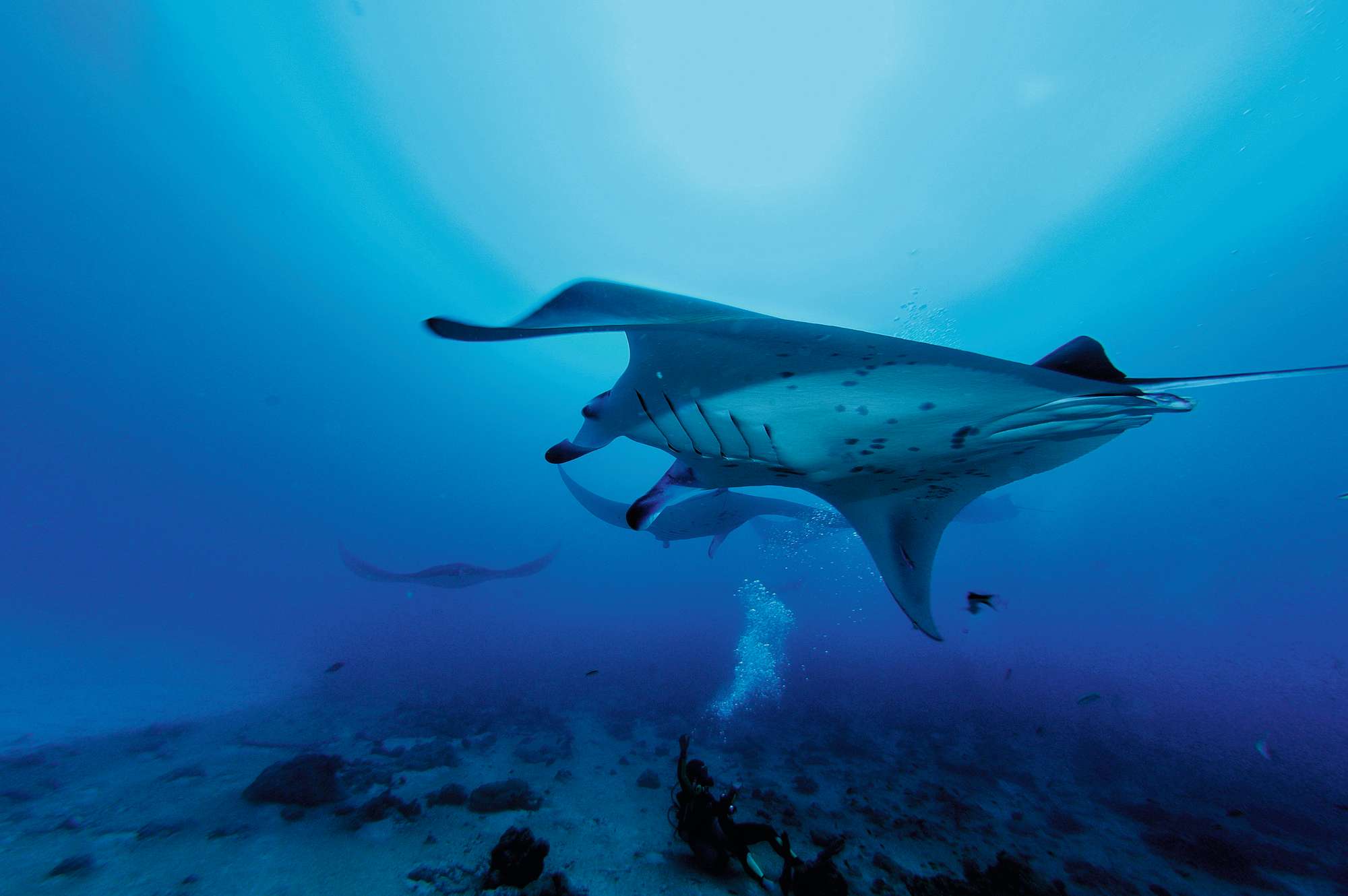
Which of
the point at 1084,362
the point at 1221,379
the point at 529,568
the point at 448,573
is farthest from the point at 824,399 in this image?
the point at 529,568

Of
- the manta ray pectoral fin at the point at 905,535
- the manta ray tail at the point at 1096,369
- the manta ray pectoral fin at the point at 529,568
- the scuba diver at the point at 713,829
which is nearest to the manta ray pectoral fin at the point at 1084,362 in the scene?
the manta ray tail at the point at 1096,369

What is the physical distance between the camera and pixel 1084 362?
6.38ft

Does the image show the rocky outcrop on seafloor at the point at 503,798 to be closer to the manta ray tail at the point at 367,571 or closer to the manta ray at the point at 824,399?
the manta ray at the point at 824,399

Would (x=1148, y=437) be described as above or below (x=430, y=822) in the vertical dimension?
above

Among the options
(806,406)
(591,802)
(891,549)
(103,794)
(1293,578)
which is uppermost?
(806,406)

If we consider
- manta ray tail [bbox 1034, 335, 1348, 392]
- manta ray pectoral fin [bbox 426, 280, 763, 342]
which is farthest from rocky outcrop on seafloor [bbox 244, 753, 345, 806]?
manta ray tail [bbox 1034, 335, 1348, 392]

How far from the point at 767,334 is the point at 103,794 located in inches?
453

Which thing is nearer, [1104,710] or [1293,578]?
[1104,710]

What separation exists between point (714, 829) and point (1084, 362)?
441 centimetres

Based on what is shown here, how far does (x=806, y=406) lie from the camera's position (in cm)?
209

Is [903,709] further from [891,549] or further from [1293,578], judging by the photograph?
[1293,578]

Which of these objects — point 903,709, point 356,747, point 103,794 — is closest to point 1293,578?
point 903,709

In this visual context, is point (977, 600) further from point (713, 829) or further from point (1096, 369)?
point (1096, 369)

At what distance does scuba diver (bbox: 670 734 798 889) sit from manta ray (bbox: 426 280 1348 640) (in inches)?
94.2
